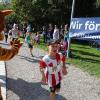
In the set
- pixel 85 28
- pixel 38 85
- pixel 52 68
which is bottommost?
pixel 38 85

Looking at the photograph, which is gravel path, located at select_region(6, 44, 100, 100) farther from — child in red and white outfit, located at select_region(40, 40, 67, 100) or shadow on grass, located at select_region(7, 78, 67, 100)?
child in red and white outfit, located at select_region(40, 40, 67, 100)

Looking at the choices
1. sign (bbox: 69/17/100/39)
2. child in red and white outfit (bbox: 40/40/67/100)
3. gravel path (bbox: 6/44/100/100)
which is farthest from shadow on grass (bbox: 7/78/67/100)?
sign (bbox: 69/17/100/39)

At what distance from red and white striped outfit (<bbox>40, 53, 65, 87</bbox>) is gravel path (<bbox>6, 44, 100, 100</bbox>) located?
1311 mm

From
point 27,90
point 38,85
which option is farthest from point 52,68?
point 38,85

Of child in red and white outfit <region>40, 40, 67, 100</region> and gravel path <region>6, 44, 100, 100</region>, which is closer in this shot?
child in red and white outfit <region>40, 40, 67, 100</region>

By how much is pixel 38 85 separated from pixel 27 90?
2.48 feet

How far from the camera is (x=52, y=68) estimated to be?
8.27m

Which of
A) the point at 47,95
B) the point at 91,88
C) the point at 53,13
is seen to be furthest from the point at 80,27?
the point at 53,13

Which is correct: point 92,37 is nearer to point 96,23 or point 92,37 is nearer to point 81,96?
point 96,23

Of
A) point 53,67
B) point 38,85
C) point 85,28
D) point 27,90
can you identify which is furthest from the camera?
point 85,28

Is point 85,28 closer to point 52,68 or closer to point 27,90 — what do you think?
point 27,90

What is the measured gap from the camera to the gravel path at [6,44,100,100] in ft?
31.9

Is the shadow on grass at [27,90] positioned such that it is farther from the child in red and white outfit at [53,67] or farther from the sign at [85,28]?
the sign at [85,28]

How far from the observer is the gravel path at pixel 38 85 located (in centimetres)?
973
